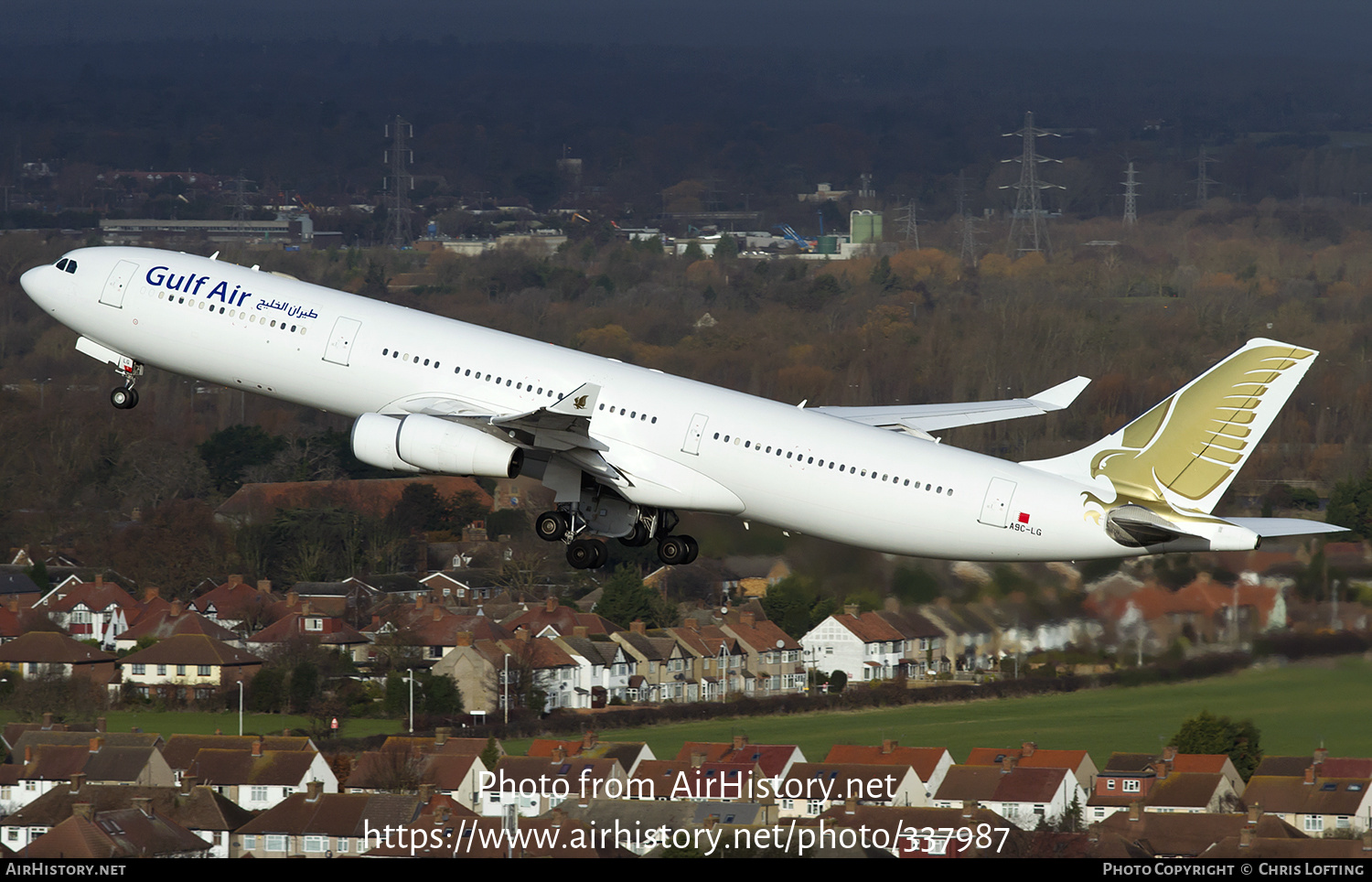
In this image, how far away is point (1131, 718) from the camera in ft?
161

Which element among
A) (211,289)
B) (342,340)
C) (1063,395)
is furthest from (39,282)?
(1063,395)

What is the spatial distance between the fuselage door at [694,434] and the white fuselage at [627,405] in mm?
26

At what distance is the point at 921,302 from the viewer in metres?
169

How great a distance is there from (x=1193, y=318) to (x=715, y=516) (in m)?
108

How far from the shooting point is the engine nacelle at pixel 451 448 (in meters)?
40.0

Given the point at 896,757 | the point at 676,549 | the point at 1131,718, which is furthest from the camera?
the point at 896,757

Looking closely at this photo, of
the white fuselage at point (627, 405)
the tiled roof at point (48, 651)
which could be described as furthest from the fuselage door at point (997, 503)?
→ the tiled roof at point (48, 651)

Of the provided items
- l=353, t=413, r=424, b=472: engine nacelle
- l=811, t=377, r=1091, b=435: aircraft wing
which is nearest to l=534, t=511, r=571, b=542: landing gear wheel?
l=353, t=413, r=424, b=472: engine nacelle

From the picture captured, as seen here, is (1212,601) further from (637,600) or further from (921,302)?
(921,302)

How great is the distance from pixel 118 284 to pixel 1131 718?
85.6 ft

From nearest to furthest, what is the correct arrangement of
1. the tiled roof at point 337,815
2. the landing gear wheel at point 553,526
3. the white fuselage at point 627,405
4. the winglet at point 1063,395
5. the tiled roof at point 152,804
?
the white fuselage at point 627,405 < the landing gear wheel at point 553,526 < the winglet at point 1063,395 < the tiled roof at point 337,815 < the tiled roof at point 152,804

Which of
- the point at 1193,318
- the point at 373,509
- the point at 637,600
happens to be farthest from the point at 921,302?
the point at 637,600

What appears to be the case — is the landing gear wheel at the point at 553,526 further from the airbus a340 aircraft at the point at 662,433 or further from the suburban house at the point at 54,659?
the suburban house at the point at 54,659

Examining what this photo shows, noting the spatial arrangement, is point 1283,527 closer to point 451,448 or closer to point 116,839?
point 451,448
